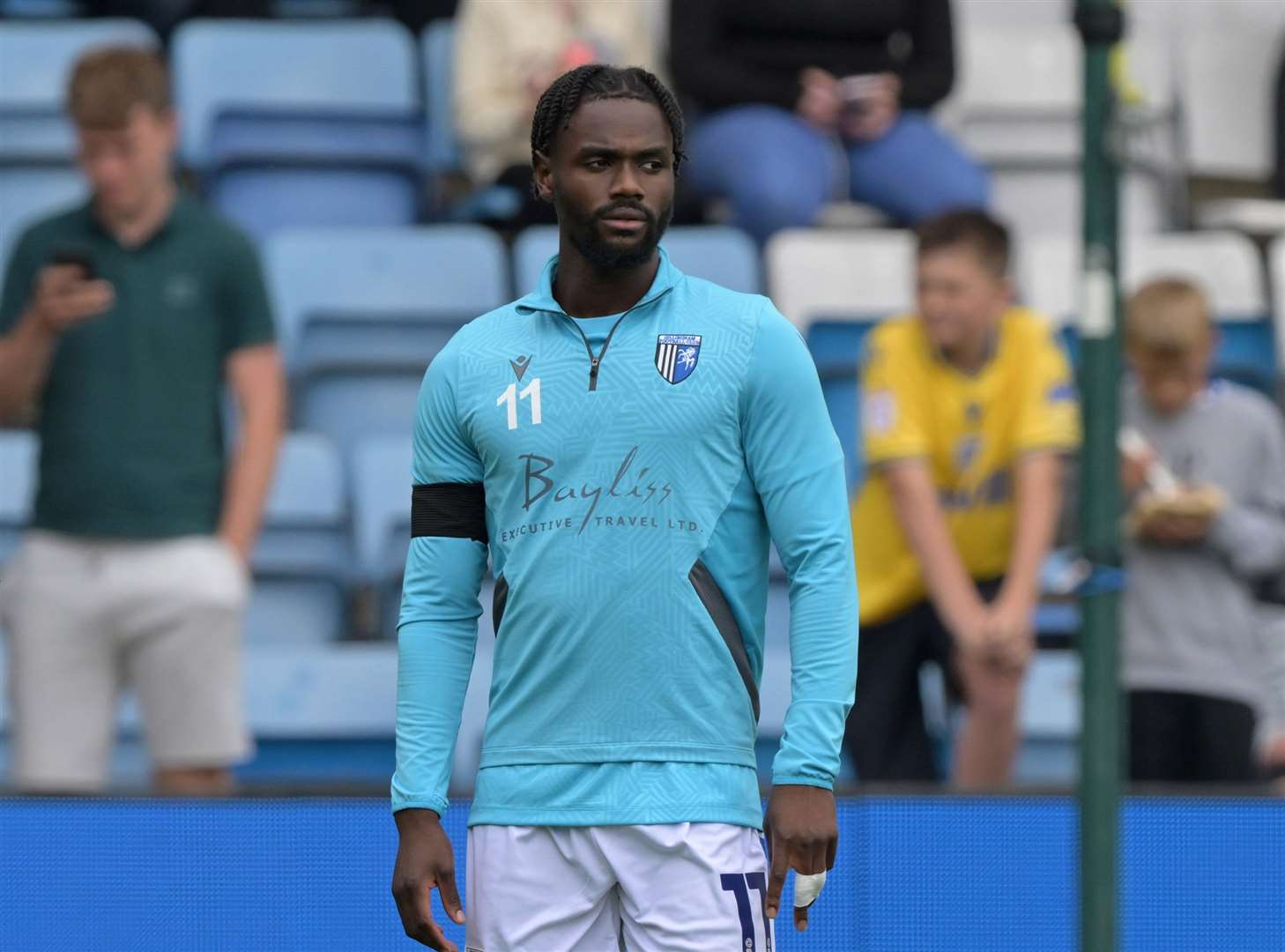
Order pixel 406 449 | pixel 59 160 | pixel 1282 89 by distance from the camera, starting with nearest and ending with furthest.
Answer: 1. pixel 406 449
2. pixel 59 160
3. pixel 1282 89

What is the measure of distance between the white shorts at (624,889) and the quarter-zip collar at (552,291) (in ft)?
1.98

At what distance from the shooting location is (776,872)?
7.70 feet

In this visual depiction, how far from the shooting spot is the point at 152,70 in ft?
15.2

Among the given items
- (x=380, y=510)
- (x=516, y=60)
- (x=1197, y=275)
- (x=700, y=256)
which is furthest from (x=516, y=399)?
(x=1197, y=275)

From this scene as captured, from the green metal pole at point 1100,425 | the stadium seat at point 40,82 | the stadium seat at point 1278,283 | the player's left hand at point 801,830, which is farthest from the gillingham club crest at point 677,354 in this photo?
the stadium seat at point 40,82

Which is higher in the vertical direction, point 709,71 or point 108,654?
point 709,71

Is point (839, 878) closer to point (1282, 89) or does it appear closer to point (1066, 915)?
point (1066, 915)

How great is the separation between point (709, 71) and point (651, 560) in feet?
14.0

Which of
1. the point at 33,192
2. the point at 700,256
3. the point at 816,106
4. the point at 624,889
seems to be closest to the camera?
the point at 624,889

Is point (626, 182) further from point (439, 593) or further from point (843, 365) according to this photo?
point (843, 365)

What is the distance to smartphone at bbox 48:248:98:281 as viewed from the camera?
4375mm

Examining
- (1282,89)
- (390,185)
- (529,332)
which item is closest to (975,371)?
(529,332)

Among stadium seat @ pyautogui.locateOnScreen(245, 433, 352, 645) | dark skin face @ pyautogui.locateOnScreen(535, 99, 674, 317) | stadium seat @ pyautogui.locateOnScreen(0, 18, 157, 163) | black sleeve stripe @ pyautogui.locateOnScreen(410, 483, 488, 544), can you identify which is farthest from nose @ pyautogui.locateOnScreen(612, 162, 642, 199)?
stadium seat @ pyautogui.locateOnScreen(0, 18, 157, 163)

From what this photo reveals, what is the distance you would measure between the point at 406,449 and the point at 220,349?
1.10m
